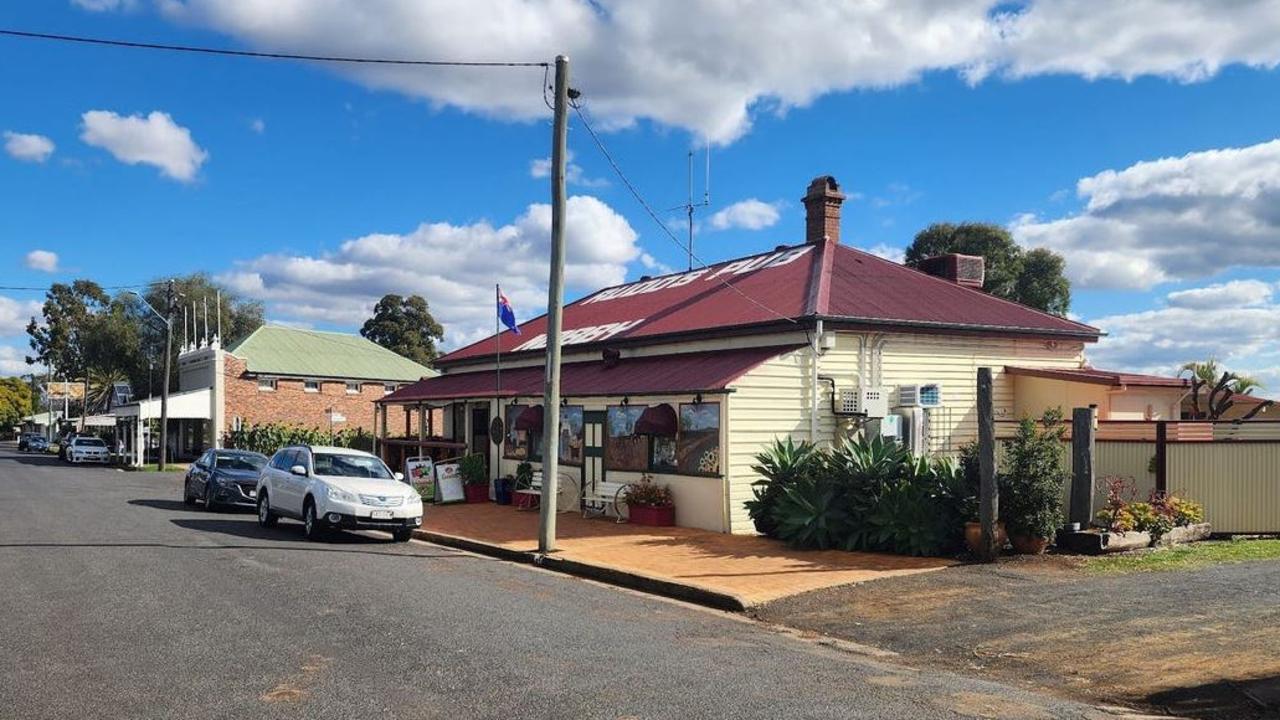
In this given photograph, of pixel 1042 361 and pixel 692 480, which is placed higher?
pixel 1042 361

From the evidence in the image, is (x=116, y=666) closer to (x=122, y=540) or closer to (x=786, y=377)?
(x=122, y=540)

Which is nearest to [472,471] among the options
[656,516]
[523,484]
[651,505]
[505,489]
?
[505,489]

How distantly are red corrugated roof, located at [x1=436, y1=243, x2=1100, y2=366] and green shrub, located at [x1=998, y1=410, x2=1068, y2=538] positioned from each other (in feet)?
18.6

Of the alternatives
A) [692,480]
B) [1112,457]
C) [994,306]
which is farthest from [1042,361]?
[692,480]

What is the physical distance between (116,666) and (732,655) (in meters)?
4.66

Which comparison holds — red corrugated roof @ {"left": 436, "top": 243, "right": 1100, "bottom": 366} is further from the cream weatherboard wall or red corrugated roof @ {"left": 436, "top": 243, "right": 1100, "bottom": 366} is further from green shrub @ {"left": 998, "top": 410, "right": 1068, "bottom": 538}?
green shrub @ {"left": 998, "top": 410, "right": 1068, "bottom": 538}

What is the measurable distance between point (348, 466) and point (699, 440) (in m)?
6.09

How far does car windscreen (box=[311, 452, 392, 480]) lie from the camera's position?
673 inches

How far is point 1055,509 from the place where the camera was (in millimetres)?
12953

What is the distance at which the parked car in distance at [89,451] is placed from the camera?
50469 millimetres

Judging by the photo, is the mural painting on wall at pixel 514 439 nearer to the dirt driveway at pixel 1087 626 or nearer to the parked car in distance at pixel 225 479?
the parked car in distance at pixel 225 479

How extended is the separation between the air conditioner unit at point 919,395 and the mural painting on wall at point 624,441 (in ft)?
16.0

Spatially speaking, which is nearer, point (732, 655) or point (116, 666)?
point (116, 666)

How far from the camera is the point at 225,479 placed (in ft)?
71.2
